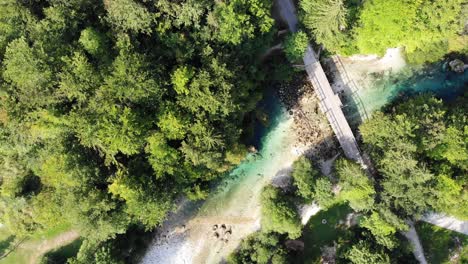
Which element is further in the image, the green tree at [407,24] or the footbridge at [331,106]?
the footbridge at [331,106]

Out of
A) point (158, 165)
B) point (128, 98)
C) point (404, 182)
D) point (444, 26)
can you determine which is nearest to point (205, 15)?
point (128, 98)

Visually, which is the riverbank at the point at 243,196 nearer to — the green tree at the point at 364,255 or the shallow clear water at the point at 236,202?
the shallow clear water at the point at 236,202

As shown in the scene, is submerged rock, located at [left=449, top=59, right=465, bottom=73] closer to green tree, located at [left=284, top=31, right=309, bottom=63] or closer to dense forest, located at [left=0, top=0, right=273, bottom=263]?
green tree, located at [left=284, top=31, right=309, bottom=63]

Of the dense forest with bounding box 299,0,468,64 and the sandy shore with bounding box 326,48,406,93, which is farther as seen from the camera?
the sandy shore with bounding box 326,48,406,93

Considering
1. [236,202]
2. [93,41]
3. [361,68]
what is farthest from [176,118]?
[361,68]

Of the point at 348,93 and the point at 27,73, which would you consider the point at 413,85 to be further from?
Answer: the point at 27,73

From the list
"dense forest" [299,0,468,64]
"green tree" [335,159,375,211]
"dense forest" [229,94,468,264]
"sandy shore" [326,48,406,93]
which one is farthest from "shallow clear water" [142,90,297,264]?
"dense forest" [299,0,468,64]

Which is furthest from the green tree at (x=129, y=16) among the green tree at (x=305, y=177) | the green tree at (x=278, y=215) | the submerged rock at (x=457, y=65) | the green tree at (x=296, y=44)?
the submerged rock at (x=457, y=65)
